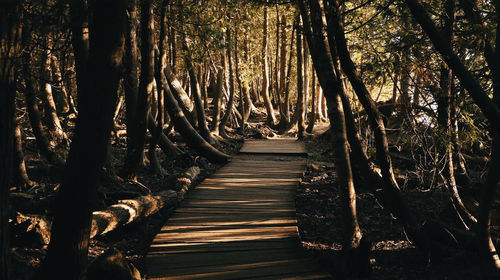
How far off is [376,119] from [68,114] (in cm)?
1671

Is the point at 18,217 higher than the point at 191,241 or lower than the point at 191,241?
higher

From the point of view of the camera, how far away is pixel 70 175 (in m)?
3.93

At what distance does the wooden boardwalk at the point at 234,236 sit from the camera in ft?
17.6

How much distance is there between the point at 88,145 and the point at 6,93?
2.63 feet

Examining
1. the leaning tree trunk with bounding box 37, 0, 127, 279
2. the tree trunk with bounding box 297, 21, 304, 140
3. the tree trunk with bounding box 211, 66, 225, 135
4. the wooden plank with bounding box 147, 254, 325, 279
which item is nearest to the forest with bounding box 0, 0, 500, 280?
the leaning tree trunk with bounding box 37, 0, 127, 279

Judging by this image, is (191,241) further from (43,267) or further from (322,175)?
(322,175)

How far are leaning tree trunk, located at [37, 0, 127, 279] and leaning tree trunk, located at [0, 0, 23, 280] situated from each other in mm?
442

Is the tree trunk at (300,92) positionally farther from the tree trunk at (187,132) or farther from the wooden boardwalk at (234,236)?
the wooden boardwalk at (234,236)

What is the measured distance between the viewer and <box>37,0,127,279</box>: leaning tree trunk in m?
3.76

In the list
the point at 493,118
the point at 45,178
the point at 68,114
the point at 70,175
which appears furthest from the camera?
the point at 68,114

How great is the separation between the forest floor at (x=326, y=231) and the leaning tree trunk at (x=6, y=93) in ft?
4.39

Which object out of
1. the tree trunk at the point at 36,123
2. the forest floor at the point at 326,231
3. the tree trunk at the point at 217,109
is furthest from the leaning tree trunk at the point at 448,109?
the tree trunk at the point at 217,109

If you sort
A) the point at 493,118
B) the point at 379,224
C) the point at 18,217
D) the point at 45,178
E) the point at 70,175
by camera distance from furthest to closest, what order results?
the point at 45,178 < the point at 379,224 < the point at 18,217 < the point at 493,118 < the point at 70,175

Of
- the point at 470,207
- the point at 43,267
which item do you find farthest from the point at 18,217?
the point at 470,207
